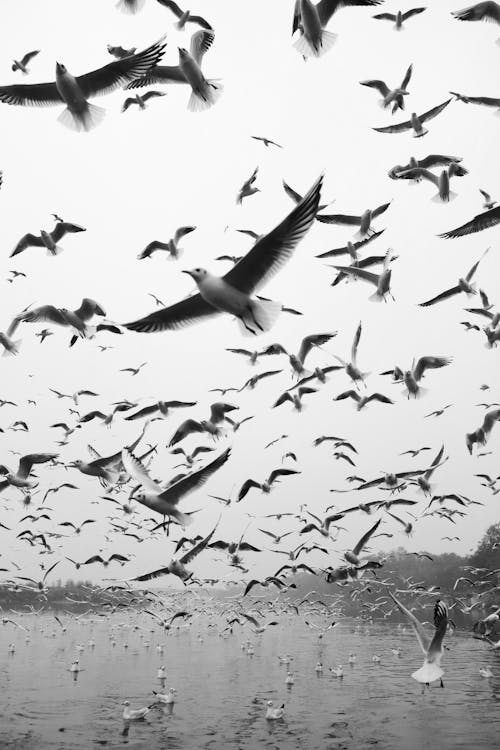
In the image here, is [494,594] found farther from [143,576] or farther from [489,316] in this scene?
[143,576]

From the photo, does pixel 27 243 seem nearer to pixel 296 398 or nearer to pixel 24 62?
pixel 24 62

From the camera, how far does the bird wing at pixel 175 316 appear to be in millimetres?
7855

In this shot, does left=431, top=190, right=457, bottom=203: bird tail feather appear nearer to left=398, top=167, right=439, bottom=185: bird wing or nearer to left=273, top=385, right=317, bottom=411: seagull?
left=398, top=167, right=439, bottom=185: bird wing

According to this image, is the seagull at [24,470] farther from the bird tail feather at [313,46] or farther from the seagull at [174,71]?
the bird tail feather at [313,46]

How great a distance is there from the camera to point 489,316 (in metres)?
15.9

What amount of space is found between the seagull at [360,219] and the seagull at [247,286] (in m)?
6.73

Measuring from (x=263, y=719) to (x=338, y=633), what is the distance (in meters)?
38.1

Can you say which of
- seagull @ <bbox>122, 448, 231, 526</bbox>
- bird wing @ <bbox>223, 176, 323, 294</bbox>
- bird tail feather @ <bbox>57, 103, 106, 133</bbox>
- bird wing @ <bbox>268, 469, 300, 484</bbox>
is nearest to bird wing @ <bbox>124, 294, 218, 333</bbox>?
bird wing @ <bbox>223, 176, 323, 294</bbox>

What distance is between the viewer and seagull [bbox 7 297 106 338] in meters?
11.9

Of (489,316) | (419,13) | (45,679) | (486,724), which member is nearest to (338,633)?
(45,679)

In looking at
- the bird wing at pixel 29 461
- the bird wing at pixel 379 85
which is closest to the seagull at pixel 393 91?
the bird wing at pixel 379 85

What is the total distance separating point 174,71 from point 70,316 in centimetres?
496

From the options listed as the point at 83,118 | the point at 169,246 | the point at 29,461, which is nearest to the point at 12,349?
the point at 29,461

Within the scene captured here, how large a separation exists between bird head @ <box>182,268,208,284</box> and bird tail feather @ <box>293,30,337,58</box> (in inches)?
186
